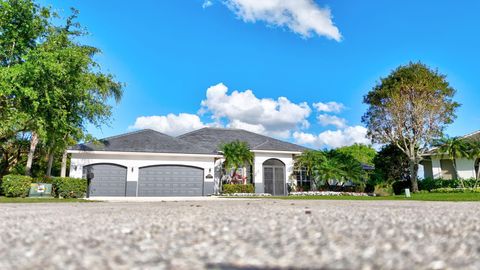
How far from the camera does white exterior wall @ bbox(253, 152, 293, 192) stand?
2458 centimetres

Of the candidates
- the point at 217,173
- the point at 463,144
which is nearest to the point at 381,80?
the point at 463,144

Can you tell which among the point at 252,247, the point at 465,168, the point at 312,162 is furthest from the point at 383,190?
the point at 252,247

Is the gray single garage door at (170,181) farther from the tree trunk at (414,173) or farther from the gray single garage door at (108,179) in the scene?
the tree trunk at (414,173)

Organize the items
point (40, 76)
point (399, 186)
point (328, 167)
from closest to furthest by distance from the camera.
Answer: point (40, 76) < point (328, 167) < point (399, 186)

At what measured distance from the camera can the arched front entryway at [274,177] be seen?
24773mm

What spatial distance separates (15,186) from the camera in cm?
1639

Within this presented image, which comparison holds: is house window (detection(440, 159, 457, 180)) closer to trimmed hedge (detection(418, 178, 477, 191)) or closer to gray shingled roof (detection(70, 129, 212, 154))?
trimmed hedge (detection(418, 178, 477, 191))

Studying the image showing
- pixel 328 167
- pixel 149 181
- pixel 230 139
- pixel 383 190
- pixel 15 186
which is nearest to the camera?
pixel 15 186

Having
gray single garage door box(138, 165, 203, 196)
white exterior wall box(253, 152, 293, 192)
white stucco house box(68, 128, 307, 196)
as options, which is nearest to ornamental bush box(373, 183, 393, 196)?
white stucco house box(68, 128, 307, 196)

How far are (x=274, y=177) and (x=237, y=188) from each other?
3.42 metres

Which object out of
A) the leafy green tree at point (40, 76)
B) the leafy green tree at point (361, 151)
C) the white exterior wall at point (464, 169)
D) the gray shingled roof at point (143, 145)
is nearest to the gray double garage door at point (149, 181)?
the gray shingled roof at point (143, 145)

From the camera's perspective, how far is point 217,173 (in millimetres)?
24547

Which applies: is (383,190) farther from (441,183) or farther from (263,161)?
(263,161)

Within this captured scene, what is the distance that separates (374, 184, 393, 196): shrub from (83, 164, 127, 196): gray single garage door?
59.2ft
